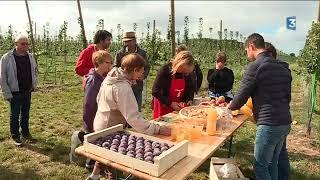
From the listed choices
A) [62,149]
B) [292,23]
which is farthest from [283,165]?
[292,23]

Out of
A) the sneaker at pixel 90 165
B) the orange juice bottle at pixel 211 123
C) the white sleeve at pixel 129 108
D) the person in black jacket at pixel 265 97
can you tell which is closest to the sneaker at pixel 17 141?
the sneaker at pixel 90 165

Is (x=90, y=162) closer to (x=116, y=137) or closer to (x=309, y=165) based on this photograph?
(x=116, y=137)

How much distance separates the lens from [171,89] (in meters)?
4.79

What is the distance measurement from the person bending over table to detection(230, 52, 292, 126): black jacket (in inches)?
34.4

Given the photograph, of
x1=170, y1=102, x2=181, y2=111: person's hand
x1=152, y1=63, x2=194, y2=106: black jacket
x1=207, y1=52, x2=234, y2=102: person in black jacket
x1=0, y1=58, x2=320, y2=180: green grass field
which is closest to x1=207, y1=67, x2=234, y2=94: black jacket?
x1=207, y1=52, x2=234, y2=102: person in black jacket

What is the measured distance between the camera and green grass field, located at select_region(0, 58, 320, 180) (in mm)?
5176

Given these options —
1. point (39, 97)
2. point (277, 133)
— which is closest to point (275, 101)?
point (277, 133)

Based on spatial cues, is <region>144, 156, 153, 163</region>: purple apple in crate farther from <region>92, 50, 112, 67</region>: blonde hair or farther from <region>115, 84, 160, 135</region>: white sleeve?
<region>92, 50, 112, 67</region>: blonde hair

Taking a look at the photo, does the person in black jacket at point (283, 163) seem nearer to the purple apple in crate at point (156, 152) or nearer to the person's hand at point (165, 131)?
the person's hand at point (165, 131)

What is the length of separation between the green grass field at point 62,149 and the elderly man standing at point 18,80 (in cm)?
46

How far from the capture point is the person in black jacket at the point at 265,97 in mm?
3517

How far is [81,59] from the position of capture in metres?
5.42

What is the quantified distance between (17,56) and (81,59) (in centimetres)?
135

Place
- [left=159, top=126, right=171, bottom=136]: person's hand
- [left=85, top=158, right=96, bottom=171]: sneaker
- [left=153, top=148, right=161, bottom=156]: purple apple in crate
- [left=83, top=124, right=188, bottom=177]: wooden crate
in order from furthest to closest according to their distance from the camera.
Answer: [left=85, top=158, right=96, bottom=171]: sneaker, [left=159, top=126, right=171, bottom=136]: person's hand, [left=153, top=148, right=161, bottom=156]: purple apple in crate, [left=83, top=124, right=188, bottom=177]: wooden crate
